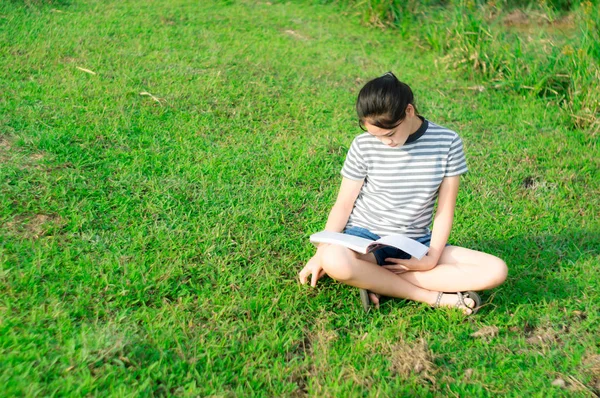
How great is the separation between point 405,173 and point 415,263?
42cm

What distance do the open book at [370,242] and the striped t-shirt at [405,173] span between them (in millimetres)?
172

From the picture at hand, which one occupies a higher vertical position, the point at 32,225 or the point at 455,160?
the point at 455,160

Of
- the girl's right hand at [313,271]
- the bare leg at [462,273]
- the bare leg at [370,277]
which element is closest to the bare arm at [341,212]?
the girl's right hand at [313,271]

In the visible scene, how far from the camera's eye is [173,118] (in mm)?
4781

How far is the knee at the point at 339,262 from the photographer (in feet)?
9.91

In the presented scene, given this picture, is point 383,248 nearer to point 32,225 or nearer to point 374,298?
point 374,298

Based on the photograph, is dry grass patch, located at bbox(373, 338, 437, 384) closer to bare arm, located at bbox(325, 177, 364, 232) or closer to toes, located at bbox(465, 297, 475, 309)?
toes, located at bbox(465, 297, 475, 309)

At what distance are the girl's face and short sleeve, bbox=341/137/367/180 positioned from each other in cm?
18

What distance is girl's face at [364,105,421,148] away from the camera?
116 inches

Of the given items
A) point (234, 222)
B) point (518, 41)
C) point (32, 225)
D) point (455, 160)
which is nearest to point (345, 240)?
point (455, 160)

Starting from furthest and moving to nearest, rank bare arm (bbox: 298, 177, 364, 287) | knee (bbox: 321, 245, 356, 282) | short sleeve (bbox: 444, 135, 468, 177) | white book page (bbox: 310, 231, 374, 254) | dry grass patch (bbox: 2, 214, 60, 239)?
dry grass patch (bbox: 2, 214, 60, 239)
bare arm (bbox: 298, 177, 364, 287)
short sleeve (bbox: 444, 135, 468, 177)
knee (bbox: 321, 245, 356, 282)
white book page (bbox: 310, 231, 374, 254)

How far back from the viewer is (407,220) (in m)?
3.21

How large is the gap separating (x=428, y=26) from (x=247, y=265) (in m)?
3.98

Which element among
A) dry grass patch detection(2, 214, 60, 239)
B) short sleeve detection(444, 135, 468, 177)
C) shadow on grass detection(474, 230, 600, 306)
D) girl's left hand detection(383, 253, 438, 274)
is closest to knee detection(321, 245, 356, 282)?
girl's left hand detection(383, 253, 438, 274)
